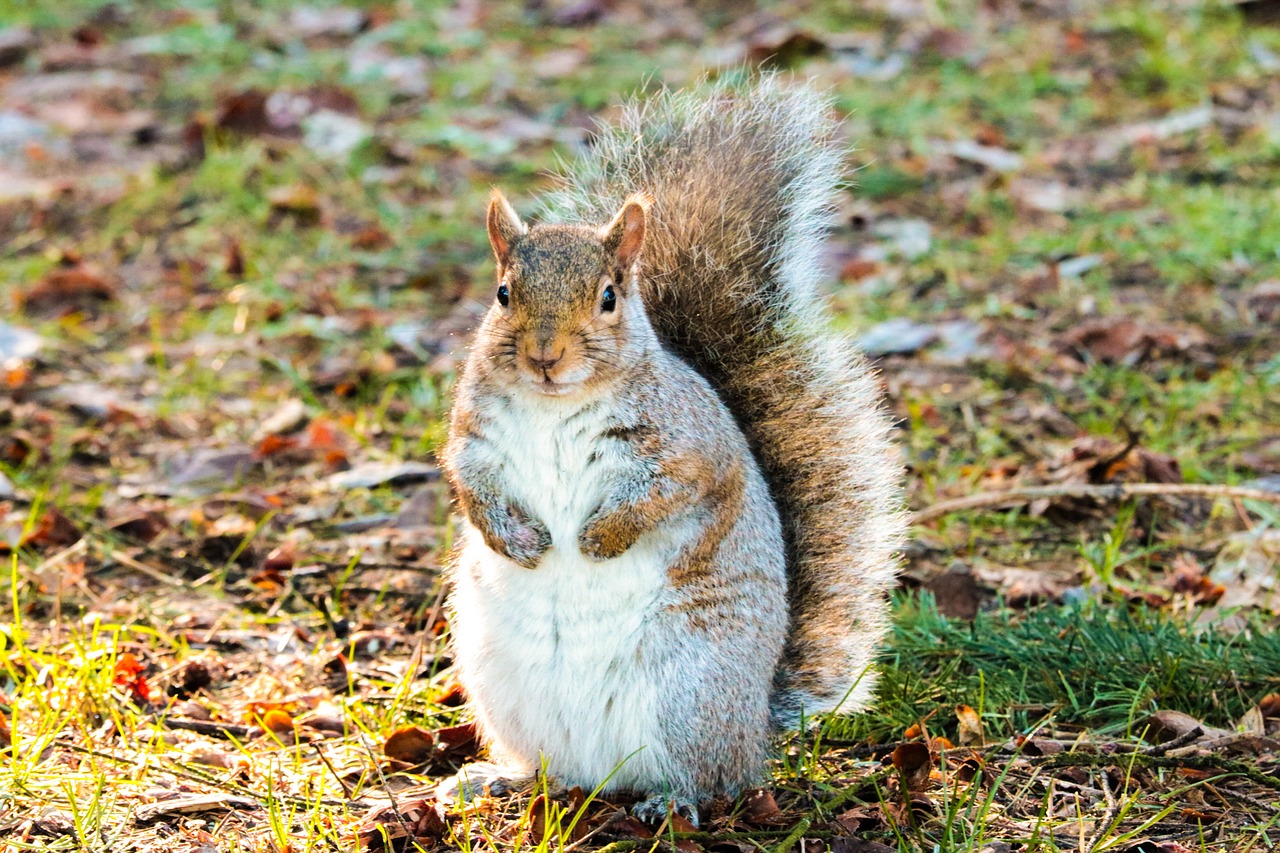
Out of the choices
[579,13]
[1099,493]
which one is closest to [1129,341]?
[1099,493]

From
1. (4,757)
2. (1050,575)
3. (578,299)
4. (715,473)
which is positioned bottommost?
(1050,575)

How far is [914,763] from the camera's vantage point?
7.20 feet

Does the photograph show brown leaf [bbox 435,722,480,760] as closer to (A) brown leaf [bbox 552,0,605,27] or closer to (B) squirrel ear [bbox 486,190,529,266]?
(B) squirrel ear [bbox 486,190,529,266]

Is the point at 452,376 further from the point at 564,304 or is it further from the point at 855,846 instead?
the point at 855,846

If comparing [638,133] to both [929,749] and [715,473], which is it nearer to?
[715,473]

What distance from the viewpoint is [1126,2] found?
6285 mm

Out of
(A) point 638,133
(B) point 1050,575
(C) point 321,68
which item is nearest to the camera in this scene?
(A) point 638,133

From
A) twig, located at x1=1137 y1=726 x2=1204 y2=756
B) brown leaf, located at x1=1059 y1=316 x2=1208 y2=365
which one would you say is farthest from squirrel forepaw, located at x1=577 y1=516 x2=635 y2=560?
brown leaf, located at x1=1059 y1=316 x2=1208 y2=365

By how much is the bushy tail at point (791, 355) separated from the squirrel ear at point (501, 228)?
0.33 metres

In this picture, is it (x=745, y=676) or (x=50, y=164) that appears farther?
(x=50, y=164)

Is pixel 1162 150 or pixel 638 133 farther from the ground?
pixel 638 133

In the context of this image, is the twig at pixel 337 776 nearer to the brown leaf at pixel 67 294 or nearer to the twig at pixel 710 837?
the twig at pixel 710 837

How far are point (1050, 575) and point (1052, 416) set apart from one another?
2.42 ft

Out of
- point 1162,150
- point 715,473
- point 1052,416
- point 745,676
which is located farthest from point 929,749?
point 1162,150
